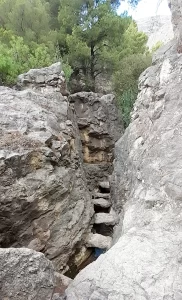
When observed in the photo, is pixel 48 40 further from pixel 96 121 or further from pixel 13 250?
pixel 13 250

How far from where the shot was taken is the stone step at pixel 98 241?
7.99 metres

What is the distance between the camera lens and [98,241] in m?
8.12

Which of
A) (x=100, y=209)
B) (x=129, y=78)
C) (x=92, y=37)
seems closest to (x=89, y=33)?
(x=92, y=37)

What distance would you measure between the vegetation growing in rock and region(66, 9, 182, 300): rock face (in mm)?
7072

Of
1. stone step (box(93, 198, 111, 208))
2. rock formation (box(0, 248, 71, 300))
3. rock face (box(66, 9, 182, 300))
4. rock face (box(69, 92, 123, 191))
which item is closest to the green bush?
rock face (box(69, 92, 123, 191))

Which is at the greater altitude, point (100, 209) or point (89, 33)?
point (89, 33)

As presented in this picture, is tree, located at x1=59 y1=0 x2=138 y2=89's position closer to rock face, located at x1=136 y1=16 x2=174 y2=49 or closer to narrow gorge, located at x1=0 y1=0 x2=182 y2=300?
narrow gorge, located at x1=0 y1=0 x2=182 y2=300

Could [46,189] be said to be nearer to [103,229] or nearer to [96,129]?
[103,229]

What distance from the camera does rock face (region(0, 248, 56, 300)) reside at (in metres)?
3.94

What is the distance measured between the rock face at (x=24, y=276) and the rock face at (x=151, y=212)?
17.8 inches

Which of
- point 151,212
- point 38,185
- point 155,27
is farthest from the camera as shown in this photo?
point 155,27

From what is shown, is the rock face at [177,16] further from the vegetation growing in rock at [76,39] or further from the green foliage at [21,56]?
the green foliage at [21,56]

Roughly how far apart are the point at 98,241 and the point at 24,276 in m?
4.30

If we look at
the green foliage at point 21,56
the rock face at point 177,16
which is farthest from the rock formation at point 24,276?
the green foliage at point 21,56
